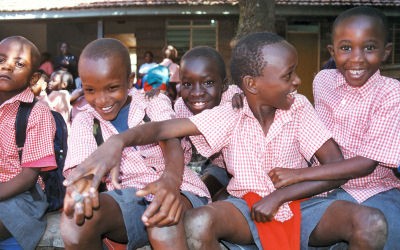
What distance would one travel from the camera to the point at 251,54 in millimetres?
2299

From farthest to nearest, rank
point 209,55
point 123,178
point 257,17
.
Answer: point 257,17, point 209,55, point 123,178

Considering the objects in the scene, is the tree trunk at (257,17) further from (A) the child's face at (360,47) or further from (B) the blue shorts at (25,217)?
(B) the blue shorts at (25,217)

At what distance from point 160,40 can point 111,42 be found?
1077 cm

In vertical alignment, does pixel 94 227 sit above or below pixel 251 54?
below

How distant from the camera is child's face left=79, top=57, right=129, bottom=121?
2279mm

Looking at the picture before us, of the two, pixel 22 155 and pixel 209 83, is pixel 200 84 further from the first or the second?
pixel 22 155

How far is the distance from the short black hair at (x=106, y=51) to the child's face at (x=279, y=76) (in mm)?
676

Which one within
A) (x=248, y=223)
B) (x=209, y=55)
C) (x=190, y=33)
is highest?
(x=190, y=33)

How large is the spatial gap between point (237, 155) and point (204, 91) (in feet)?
2.83

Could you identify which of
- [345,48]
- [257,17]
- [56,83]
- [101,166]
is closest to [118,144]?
[101,166]

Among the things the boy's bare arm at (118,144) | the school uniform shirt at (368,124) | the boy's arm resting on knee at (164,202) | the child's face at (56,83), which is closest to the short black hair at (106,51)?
the boy's bare arm at (118,144)

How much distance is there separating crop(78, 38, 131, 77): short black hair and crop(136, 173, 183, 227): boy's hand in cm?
76

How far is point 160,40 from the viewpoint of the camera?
13.0 meters

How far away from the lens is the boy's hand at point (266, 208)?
6.77ft
